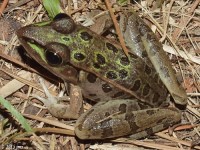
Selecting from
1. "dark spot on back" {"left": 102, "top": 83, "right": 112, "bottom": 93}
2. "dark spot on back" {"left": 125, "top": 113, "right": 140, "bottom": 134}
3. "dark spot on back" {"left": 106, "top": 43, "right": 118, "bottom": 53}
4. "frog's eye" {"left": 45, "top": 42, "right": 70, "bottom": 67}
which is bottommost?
"dark spot on back" {"left": 125, "top": 113, "right": 140, "bottom": 134}

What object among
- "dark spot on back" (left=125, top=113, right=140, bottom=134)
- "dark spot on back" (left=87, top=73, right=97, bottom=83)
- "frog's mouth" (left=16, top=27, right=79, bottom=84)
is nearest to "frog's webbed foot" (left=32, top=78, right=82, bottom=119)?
"frog's mouth" (left=16, top=27, right=79, bottom=84)

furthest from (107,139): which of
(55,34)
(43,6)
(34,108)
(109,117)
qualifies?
(43,6)

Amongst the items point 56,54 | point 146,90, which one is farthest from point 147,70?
point 56,54

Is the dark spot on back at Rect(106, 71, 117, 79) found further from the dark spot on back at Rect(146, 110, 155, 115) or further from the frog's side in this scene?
the dark spot on back at Rect(146, 110, 155, 115)

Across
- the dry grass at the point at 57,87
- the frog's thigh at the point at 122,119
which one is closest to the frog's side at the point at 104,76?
the frog's thigh at the point at 122,119

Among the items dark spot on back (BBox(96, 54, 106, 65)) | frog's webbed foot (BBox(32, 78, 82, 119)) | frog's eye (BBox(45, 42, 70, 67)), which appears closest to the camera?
frog's eye (BBox(45, 42, 70, 67))

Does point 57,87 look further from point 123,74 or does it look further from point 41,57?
point 123,74

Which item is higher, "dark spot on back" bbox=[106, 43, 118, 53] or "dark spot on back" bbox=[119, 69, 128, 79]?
"dark spot on back" bbox=[106, 43, 118, 53]

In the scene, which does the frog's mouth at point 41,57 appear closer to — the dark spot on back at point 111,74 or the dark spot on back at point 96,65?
the dark spot on back at point 96,65
